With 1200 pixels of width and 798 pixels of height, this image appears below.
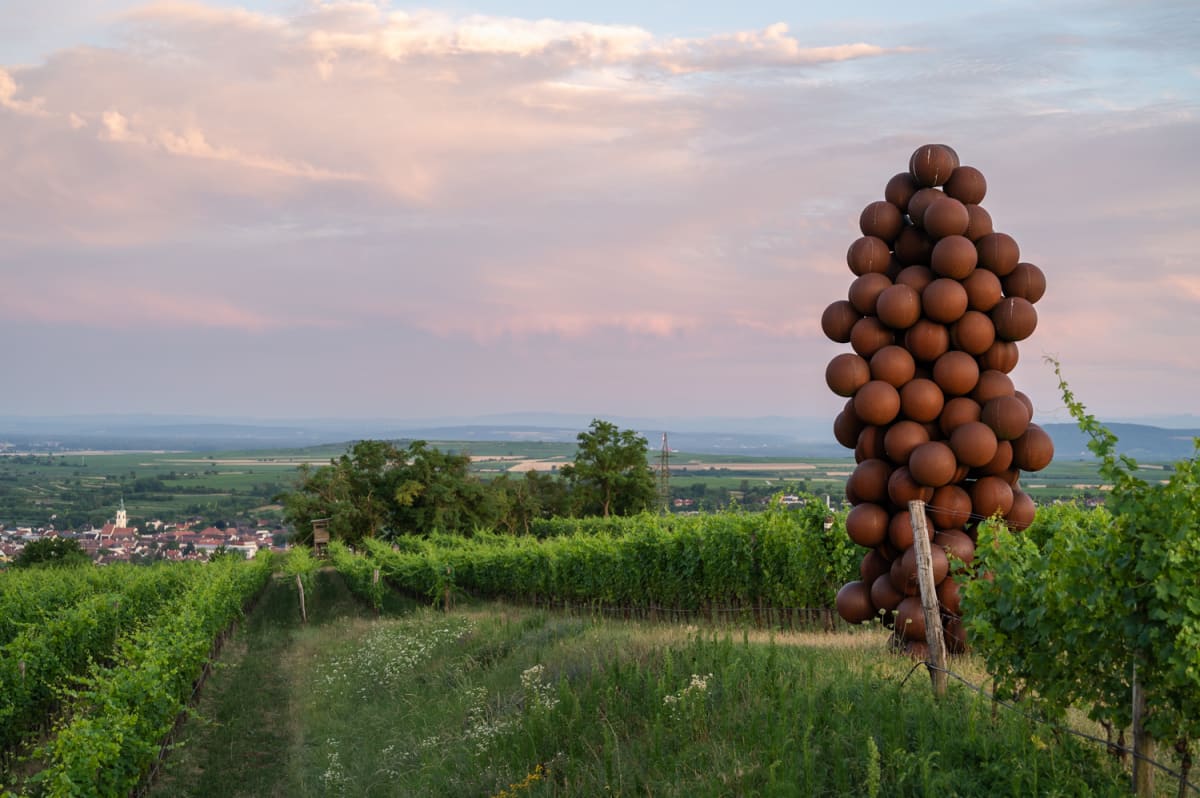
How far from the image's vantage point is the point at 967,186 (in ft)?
35.4

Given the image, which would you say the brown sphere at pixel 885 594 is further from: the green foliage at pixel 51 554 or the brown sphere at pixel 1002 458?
the green foliage at pixel 51 554

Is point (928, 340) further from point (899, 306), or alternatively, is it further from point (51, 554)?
point (51, 554)

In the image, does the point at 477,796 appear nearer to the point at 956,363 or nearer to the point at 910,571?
the point at 910,571

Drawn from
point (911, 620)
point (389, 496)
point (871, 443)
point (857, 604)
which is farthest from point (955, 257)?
point (389, 496)

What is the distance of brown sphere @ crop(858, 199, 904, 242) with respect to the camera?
1098 centimetres

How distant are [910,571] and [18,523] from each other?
123691 mm

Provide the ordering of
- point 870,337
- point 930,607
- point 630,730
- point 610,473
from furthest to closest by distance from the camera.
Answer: point 610,473 < point 870,337 < point 630,730 < point 930,607

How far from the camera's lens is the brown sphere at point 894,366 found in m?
10.2

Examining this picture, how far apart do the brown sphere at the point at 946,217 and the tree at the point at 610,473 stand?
158 ft

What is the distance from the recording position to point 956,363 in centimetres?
1015

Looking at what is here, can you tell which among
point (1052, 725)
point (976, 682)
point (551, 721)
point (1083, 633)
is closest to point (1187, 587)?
point (1083, 633)

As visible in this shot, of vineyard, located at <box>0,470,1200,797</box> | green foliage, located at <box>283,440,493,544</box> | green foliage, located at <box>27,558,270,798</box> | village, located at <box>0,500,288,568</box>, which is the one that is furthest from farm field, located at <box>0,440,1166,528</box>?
green foliage, located at <box>27,558,270,798</box>

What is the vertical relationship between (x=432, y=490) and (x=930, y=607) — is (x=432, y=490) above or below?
below

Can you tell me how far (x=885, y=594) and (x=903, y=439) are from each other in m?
→ 1.79
